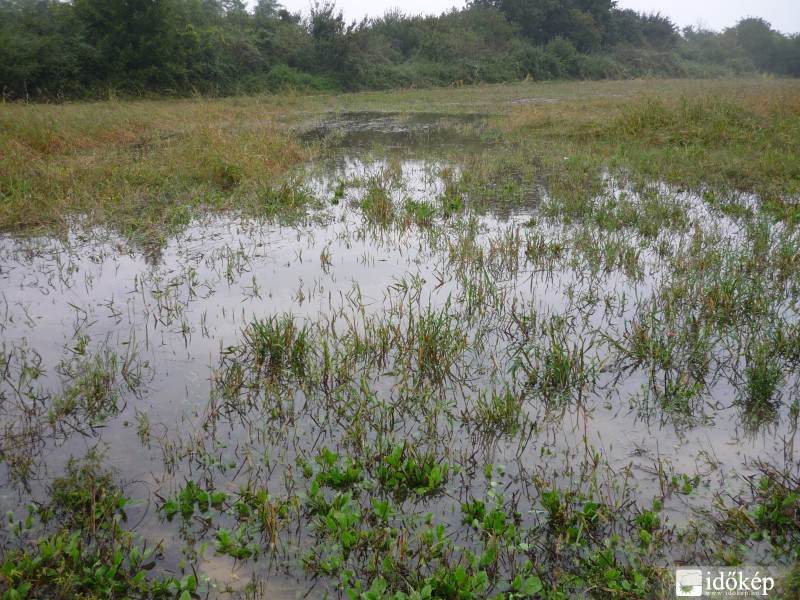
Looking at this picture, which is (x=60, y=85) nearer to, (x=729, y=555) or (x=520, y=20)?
(x=729, y=555)

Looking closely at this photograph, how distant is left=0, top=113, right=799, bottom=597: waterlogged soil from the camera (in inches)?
106

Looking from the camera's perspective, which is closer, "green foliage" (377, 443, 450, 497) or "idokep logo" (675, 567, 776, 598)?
"idokep logo" (675, 567, 776, 598)

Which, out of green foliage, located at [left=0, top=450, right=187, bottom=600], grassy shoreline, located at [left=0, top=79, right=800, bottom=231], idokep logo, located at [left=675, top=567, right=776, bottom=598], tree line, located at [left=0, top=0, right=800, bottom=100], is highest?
tree line, located at [left=0, top=0, right=800, bottom=100]

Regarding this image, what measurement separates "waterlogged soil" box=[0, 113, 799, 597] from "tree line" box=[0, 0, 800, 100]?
1634cm

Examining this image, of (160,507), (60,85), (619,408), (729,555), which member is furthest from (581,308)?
(60,85)

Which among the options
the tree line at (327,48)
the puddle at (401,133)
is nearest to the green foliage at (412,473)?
the puddle at (401,133)

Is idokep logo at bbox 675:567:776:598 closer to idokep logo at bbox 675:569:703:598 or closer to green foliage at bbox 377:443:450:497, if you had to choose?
idokep logo at bbox 675:569:703:598

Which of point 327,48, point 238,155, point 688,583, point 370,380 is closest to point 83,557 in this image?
point 370,380

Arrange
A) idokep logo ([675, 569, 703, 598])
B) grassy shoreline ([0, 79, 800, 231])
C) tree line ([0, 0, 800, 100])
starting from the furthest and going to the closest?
tree line ([0, 0, 800, 100]) → grassy shoreline ([0, 79, 800, 231]) → idokep logo ([675, 569, 703, 598])

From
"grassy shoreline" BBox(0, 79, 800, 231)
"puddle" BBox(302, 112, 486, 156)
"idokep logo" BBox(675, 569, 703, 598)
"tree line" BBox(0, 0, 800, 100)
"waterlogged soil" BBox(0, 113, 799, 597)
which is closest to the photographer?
"idokep logo" BBox(675, 569, 703, 598)

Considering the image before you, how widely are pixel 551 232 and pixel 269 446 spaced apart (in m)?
4.56

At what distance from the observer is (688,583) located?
2199 millimetres

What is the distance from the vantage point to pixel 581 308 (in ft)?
15.4

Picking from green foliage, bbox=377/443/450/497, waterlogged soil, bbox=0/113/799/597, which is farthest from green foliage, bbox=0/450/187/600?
green foliage, bbox=377/443/450/497
